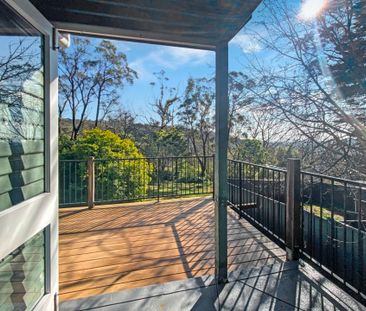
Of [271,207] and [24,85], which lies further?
[271,207]

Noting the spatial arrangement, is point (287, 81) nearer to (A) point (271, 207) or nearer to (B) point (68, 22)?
(A) point (271, 207)

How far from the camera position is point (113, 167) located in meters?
5.19

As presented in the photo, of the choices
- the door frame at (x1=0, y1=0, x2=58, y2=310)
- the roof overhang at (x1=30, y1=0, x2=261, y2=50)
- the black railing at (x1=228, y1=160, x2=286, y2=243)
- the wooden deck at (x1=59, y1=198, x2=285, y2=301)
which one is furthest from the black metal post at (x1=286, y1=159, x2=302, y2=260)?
the door frame at (x1=0, y1=0, x2=58, y2=310)

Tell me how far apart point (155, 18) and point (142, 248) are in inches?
87.1

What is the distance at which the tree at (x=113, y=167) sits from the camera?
513cm

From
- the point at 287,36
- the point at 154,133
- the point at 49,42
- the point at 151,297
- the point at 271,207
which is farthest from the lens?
the point at 154,133

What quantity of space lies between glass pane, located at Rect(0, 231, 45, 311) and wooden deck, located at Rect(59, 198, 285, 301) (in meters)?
0.55

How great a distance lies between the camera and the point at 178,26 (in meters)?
1.77

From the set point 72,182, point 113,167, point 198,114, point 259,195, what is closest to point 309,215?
point 259,195

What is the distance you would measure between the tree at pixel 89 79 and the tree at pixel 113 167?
2613 mm

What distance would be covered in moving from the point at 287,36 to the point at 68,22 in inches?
167

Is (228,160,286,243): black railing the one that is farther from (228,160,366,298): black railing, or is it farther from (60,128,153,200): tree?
(60,128,153,200): tree

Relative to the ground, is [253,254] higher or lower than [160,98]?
lower

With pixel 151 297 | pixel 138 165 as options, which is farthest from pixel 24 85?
pixel 138 165
